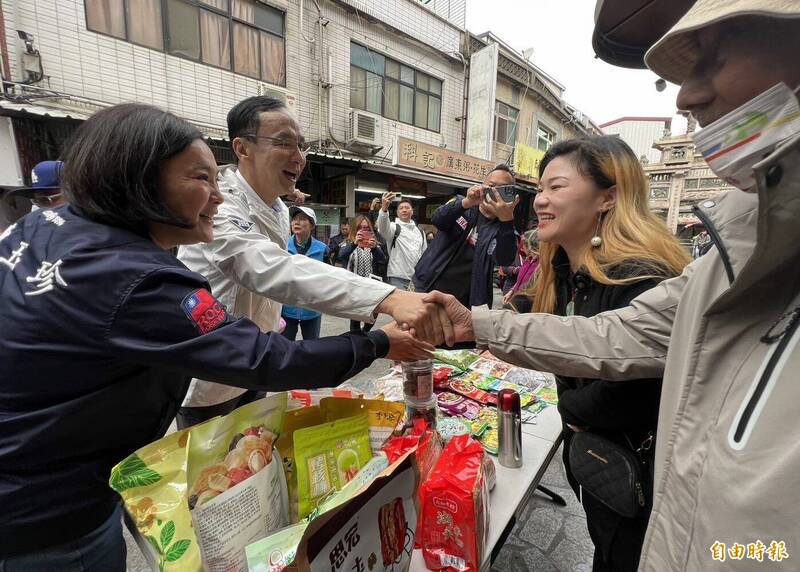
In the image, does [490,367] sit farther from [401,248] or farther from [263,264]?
[401,248]

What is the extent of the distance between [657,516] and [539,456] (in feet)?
2.98

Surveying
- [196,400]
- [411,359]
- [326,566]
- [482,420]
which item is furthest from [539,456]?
[196,400]

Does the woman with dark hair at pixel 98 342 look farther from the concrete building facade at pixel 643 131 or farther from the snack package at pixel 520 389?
the concrete building facade at pixel 643 131

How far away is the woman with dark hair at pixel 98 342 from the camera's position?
0.88 meters

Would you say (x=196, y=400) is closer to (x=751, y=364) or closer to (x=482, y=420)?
(x=482, y=420)

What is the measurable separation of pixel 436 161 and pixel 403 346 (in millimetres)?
9277

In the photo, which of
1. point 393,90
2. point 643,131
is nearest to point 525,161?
point 393,90

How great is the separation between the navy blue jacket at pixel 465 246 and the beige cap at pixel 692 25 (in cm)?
234

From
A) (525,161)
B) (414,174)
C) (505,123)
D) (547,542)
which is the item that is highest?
(505,123)

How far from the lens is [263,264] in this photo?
1568 mm

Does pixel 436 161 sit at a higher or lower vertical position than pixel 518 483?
higher

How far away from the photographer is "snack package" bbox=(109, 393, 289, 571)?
29.5 inches

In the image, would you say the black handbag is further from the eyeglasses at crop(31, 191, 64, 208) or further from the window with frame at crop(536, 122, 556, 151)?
the window with frame at crop(536, 122, 556, 151)

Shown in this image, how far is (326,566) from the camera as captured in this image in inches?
28.8
